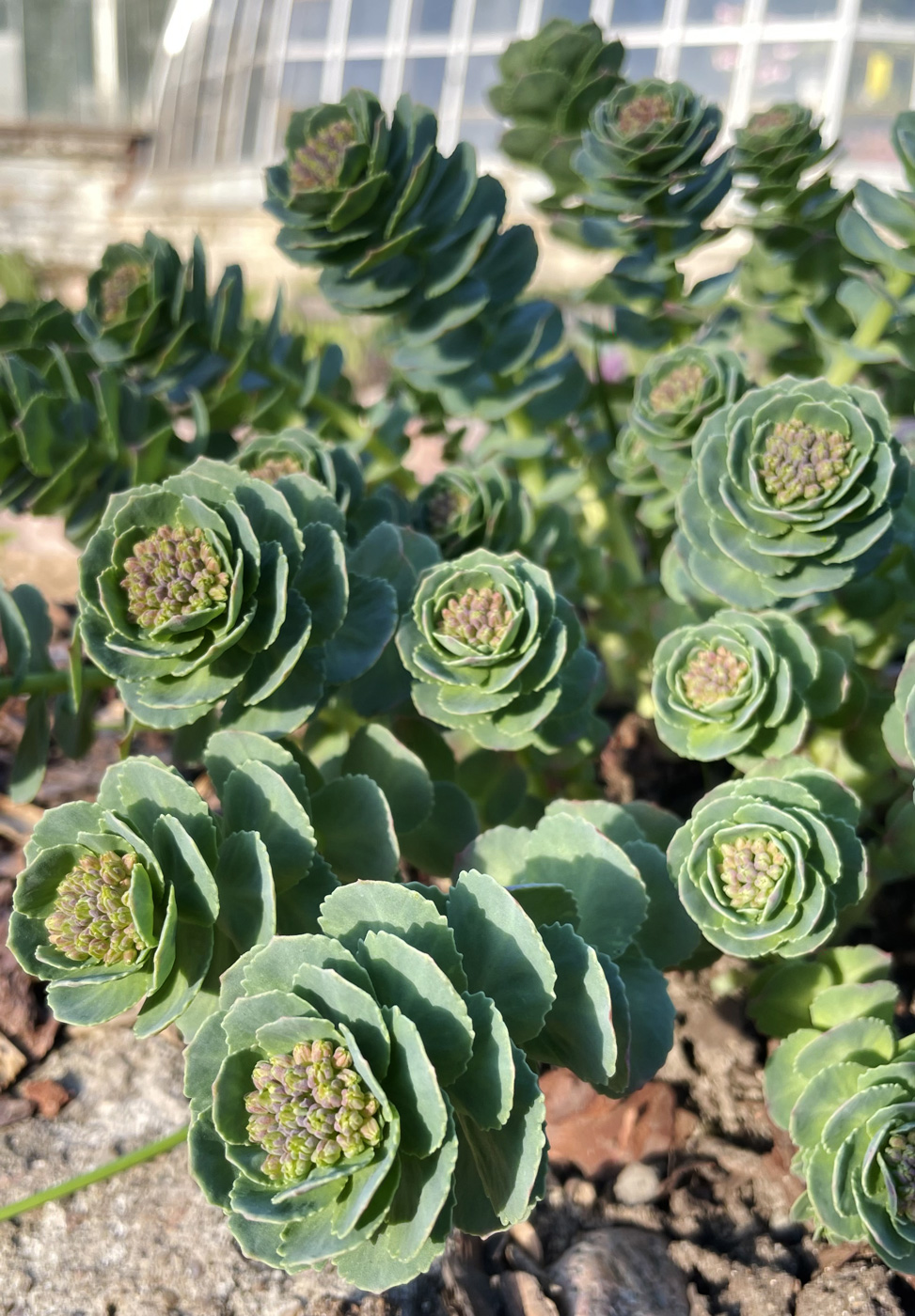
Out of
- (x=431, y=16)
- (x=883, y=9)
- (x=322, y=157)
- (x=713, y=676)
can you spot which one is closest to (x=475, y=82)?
(x=431, y=16)

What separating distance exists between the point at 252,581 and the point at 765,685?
1.93ft

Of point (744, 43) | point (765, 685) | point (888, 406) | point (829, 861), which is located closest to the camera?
point (829, 861)

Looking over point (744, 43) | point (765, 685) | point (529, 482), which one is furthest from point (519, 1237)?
point (744, 43)

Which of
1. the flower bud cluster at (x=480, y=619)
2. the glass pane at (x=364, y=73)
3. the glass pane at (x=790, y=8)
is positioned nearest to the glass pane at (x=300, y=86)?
the glass pane at (x=364, y=73)

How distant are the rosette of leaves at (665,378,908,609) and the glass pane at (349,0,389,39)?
6190 millimetres

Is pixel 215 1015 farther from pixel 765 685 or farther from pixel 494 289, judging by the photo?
pixel 494 289

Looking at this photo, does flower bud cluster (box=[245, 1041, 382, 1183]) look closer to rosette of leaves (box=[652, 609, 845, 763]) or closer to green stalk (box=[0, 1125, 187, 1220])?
green stalk (box=[0, 1125, 187, 1220])

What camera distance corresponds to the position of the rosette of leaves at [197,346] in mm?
1605

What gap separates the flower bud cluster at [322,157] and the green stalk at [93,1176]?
1249 millimetres

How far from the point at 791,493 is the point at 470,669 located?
16.7 inches

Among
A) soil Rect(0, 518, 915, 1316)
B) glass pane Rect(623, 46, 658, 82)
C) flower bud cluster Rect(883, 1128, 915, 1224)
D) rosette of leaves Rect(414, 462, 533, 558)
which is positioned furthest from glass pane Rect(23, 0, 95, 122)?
flower bud cluster Rect(883, 1128, 915, 1224)

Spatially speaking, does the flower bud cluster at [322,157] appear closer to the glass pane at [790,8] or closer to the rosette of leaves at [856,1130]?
the rosette of leaves at [856,1130]

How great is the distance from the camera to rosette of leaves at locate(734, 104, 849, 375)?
1597 mm

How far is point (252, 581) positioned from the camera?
3.52 feet
